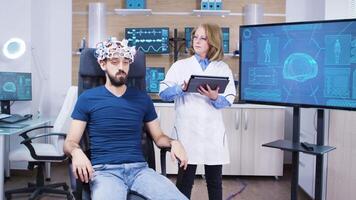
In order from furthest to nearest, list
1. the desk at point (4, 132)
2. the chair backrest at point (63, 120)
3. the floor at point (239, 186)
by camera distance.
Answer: the floor at point (239, 186), the chair backrest at point (63, 120), the desk at point (4, 132)

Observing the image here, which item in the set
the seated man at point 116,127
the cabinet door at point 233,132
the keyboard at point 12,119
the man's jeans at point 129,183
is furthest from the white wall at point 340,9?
the keyboard at point 12,119

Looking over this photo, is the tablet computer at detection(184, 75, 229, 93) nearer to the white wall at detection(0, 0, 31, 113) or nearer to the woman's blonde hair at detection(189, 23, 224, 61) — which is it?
the woman's blonde hair at detection(189, 23, 224, 61)

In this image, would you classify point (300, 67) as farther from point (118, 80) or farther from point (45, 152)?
point (45, 152)

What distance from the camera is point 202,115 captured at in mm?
2385

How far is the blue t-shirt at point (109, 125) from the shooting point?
2039mm

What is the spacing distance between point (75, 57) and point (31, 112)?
0.84 m

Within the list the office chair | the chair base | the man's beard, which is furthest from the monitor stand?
the man's beard

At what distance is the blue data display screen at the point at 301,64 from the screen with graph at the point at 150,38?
1.87 meters

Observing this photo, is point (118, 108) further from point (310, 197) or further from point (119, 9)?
point (119, 9)

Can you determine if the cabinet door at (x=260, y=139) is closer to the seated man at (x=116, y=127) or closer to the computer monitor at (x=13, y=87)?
the seated man at (x=116, y=127)

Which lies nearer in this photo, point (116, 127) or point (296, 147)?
point (116, 127)

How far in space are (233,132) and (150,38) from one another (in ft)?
4.60

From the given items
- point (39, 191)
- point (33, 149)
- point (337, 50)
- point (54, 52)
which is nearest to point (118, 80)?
point (337, 50)

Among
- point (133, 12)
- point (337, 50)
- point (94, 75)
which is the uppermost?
point (133, 12)
